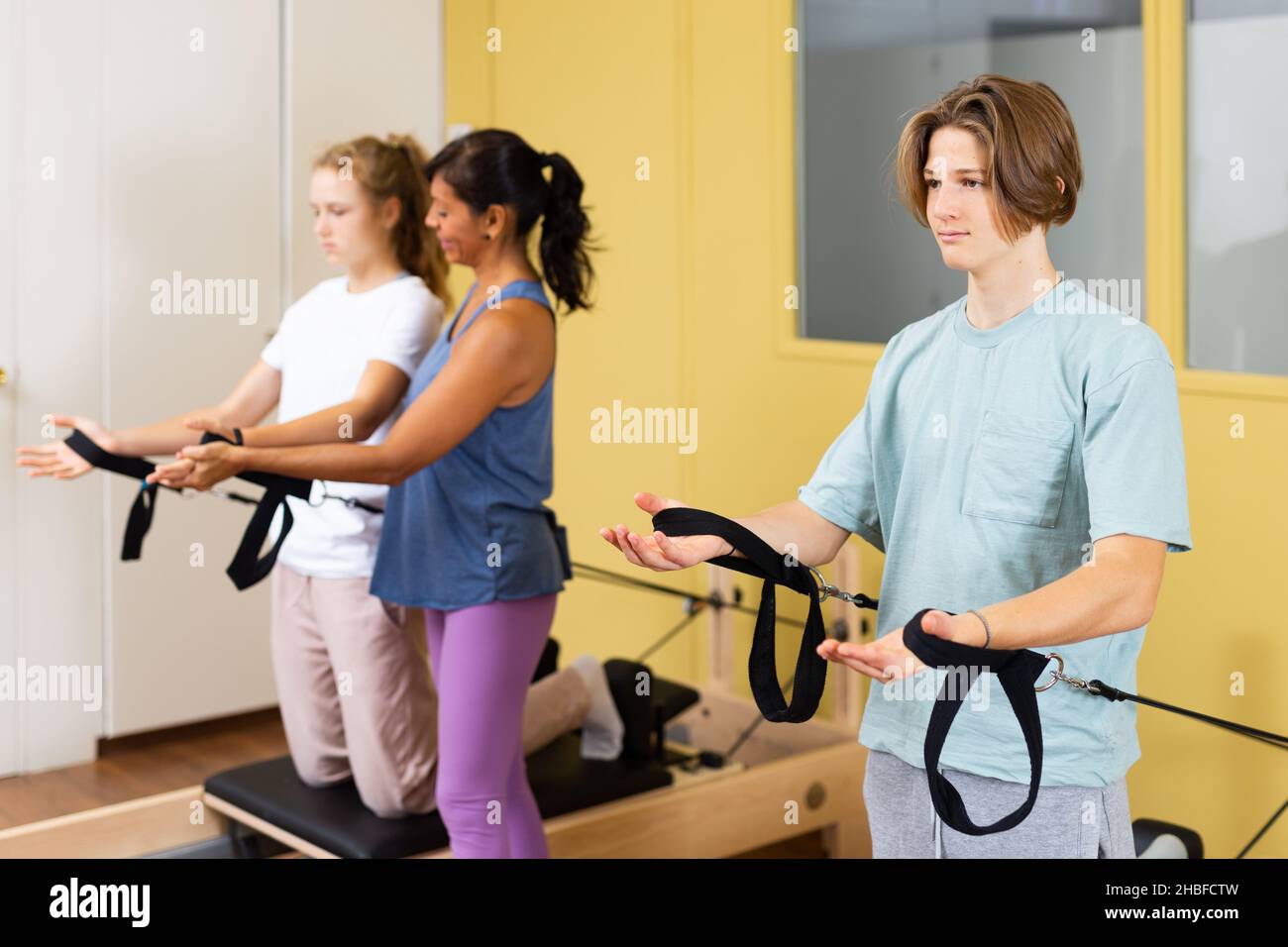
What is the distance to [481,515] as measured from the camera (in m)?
2.44

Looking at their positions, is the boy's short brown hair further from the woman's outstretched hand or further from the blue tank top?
the blue tank top

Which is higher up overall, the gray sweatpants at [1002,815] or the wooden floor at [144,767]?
the gray sweatpants at [1002,815]

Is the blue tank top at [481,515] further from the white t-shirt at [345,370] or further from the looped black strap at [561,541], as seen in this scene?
the white t-shirt at [345,370]

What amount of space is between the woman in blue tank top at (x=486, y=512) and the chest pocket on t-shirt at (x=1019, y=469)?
40.1 inches

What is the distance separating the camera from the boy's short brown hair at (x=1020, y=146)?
4.83 ft

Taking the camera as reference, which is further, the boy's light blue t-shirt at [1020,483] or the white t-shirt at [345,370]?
the white t-shirt at [345,370]

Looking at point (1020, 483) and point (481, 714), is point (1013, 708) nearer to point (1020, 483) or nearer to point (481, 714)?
point (1020, 483)

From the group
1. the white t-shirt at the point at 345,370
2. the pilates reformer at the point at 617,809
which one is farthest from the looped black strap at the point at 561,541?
the pilates reformer at the point at 617,809

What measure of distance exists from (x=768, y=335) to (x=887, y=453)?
2.01 metres

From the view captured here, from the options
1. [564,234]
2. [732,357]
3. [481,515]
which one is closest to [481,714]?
[481,515]

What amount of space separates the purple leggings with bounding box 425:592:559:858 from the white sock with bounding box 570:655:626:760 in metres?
0.66

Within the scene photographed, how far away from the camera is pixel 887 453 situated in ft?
5.45

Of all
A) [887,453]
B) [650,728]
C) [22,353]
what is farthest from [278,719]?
[887,453]

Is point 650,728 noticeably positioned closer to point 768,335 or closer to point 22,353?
point 768,335
